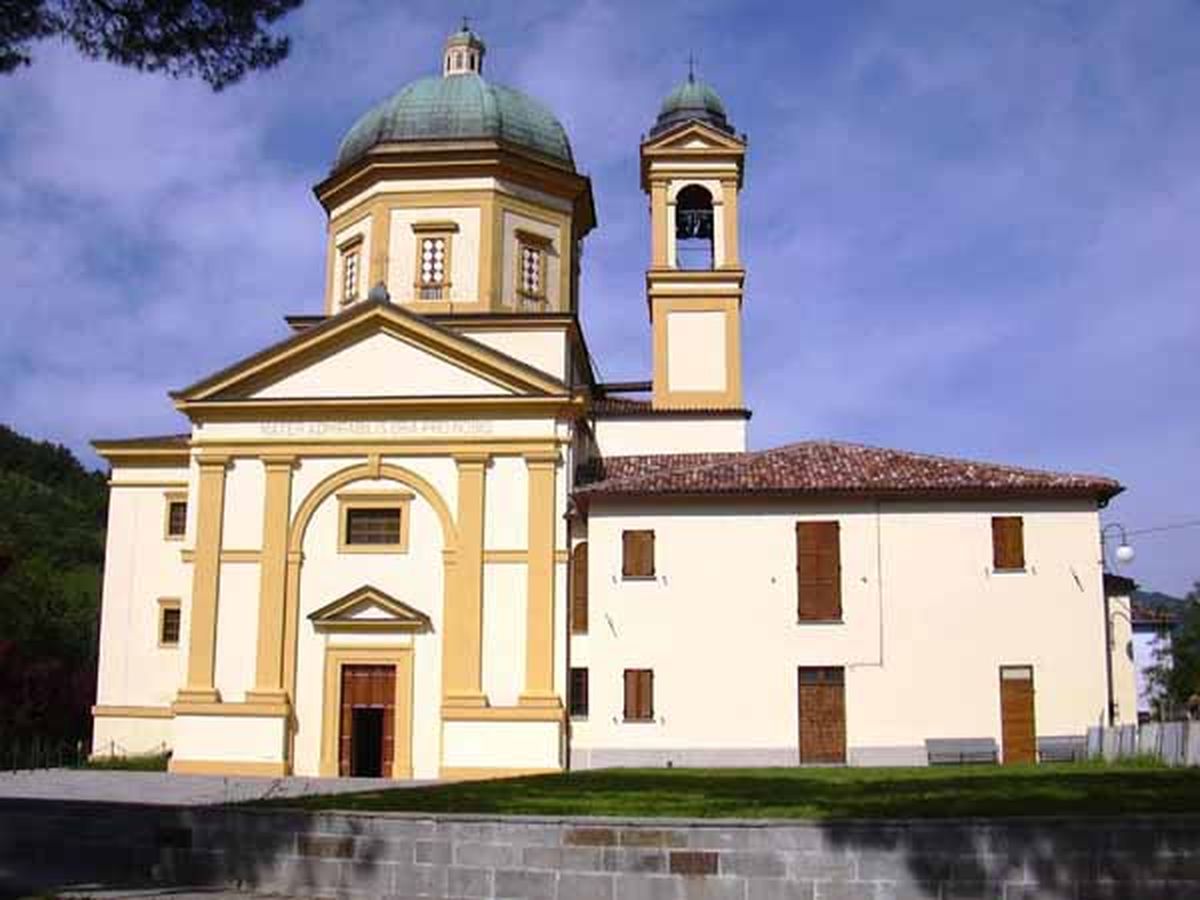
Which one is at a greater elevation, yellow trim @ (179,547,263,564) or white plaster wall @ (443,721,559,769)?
yellow trim @ (179,547,263,564)

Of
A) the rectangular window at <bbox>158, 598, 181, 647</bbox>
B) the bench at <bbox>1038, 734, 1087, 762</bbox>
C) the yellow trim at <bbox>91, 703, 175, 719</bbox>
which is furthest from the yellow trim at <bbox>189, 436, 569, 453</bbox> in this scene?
the bench at <bbox>1038, 734, 1087, 762</bbox>

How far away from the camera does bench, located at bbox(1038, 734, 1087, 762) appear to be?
25953mm

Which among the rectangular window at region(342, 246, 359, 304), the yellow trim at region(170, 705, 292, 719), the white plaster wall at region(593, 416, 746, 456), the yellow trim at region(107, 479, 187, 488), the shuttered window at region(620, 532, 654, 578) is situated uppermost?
the rectangular window at region(342, 246, 359, 304)

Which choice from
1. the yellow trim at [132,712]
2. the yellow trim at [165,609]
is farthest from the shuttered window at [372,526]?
the yellow trim at [132,712]

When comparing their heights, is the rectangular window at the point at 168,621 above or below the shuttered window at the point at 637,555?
below

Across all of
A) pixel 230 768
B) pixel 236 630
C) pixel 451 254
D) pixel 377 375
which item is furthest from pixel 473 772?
pixel 451 254

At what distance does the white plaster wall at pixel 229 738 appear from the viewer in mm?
28266

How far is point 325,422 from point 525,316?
5.53 m

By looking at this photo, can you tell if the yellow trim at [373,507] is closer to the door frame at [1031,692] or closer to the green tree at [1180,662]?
the door frame at [1031,692]

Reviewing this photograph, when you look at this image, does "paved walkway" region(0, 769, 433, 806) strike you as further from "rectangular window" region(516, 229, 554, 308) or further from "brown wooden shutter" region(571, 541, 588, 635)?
"rectangular window" region(516, 229, 554, 308)

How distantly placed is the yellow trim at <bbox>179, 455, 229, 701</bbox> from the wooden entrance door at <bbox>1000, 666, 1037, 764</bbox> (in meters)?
16.0

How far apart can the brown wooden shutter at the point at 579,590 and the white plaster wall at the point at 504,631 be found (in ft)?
3.31

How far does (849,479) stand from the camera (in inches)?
1096

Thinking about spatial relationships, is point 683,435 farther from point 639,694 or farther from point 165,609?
point 165,609
